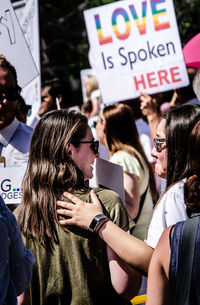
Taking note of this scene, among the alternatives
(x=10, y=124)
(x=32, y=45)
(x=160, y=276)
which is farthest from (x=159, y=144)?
(x=32, y=45)

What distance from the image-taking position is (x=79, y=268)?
246 cm

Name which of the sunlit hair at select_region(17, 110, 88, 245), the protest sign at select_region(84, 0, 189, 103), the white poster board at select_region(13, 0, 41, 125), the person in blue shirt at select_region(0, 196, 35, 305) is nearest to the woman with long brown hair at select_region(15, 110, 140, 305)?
the sunlit hair at select_region(17, 110, 88, 245)

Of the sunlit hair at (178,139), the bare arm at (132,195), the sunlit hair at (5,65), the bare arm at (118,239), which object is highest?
the sunlit hair at (5,65)

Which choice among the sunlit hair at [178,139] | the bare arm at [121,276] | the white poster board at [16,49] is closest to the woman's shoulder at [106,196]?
the bare arm at [121,276]

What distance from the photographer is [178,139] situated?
2775mm

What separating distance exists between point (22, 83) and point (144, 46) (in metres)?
1.71

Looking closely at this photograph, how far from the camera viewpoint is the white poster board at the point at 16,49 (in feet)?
13.5

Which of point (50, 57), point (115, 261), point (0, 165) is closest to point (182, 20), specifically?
point (50, 57)

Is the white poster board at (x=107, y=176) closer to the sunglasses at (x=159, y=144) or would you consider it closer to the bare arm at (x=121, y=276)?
the sunglasses at (x=159, y=144)

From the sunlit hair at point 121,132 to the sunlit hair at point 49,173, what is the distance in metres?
1.93

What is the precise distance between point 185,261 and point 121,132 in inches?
111

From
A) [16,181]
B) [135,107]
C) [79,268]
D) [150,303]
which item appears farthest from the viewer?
[135,107]

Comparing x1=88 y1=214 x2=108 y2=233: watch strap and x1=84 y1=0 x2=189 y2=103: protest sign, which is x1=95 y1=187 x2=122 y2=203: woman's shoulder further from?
x1=84 y1=0 x2=189 y2=103: protest sign

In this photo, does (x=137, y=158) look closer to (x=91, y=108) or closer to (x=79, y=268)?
(x=79, y=268)
